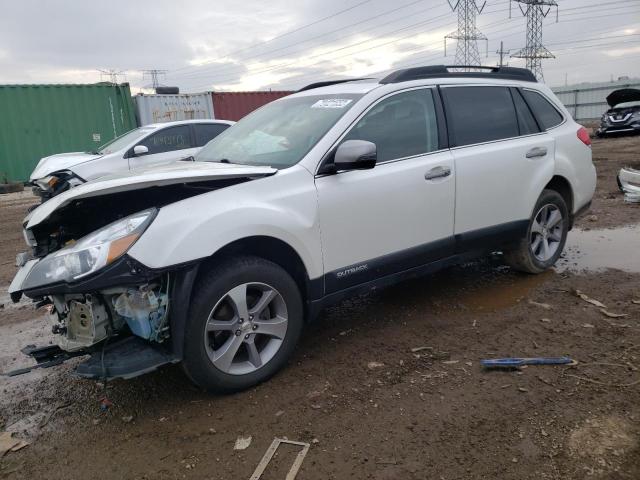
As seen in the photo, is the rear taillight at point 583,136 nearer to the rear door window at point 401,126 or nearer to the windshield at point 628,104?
the rear door window at point 401,126

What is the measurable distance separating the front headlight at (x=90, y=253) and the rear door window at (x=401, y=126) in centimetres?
148

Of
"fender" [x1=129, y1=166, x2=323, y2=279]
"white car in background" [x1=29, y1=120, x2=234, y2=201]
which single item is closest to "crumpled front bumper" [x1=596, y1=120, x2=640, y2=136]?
"white car in background" [x1=29, y1=120, x2=234, y2=201]

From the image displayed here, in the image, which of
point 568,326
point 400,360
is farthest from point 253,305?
point 568,326

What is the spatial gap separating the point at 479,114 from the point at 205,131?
6.59 m

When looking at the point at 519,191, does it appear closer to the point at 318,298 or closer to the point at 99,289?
the point at 318,298

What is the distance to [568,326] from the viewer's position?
3783mm

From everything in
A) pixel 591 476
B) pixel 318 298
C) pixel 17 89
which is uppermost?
pixel 17 89

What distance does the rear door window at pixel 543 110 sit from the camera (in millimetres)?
4676

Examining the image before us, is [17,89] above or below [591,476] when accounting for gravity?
above

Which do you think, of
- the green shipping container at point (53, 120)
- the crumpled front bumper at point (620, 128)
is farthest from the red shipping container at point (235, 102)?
the crumpled front bumper at point (620, 128)

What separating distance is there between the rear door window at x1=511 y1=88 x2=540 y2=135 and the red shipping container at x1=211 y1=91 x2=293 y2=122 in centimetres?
1374

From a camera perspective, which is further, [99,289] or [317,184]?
[317,184]

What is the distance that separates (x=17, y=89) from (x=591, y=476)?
16.8 metres

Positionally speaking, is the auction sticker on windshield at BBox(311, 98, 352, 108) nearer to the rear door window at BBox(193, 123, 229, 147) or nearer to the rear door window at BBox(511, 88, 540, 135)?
the rear door window at BBox(511, 88, 540, 135)
